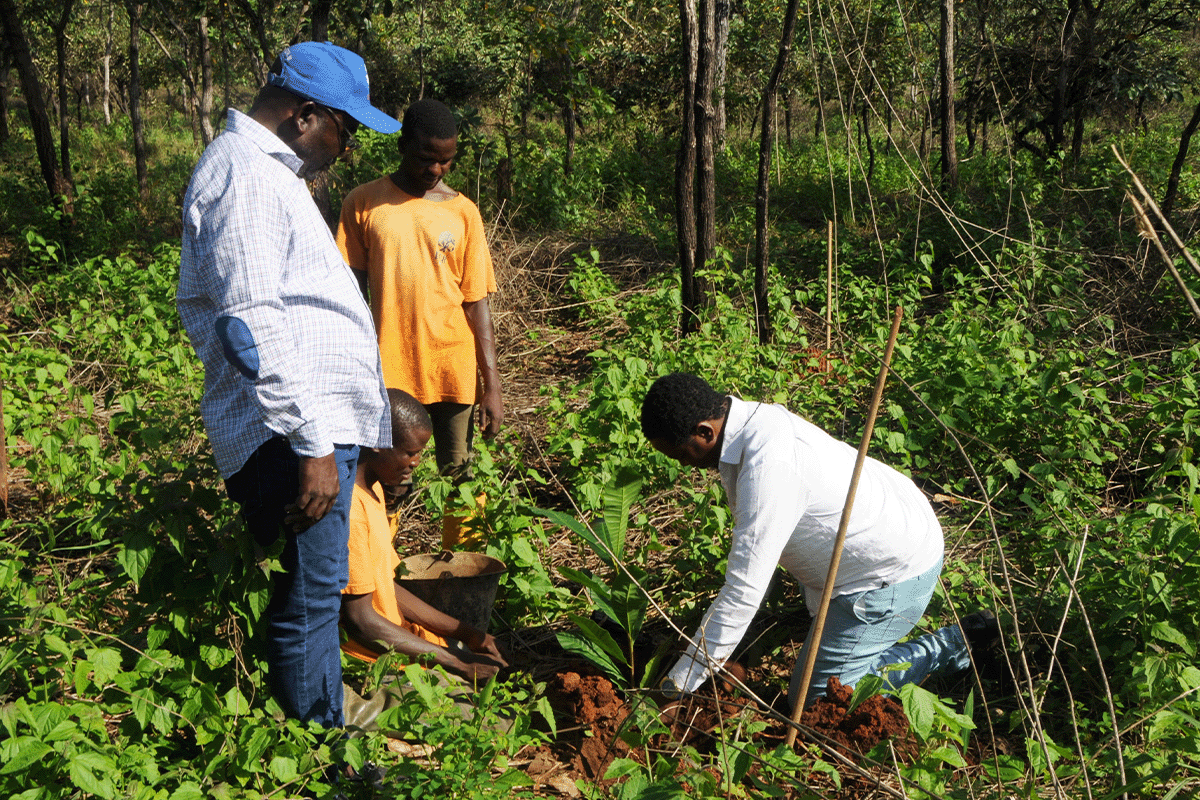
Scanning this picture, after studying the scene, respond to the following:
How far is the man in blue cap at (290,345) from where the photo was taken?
6.11 feet

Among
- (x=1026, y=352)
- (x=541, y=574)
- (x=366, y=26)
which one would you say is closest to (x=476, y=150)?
(x=366, y=26)

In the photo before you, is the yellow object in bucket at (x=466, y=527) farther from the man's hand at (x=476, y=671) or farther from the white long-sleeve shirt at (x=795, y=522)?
the white long-sleeve shirt at (x=795, y=522)

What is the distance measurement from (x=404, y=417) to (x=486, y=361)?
95cm

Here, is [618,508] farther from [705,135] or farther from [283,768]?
[705,135]

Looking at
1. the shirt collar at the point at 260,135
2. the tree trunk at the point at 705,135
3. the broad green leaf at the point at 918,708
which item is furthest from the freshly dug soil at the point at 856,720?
the tree trunk at the point at 705,135

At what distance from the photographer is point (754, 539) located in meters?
2.33

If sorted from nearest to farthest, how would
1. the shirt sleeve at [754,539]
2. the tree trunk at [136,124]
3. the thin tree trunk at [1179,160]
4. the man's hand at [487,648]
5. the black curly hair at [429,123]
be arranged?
the shirt sleeve at [754,539] → the man's hand at [487,648] → the black curly hair at [429,123] → the thin tree trunk at [1179,160] → the tree trunk at [136,124]

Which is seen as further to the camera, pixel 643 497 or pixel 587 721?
pixel 643 497

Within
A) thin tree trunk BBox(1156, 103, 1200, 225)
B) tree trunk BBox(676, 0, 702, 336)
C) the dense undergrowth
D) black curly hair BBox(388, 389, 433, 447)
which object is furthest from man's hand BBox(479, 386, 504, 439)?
thin tree trunk BBox(1156, 103, 1200, 225)

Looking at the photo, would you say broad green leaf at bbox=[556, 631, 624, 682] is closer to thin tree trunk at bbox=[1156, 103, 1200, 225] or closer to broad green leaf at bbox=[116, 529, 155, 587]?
broad green leaf at bbox=[116, 529, 155, 587]

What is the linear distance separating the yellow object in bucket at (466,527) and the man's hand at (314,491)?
1.13 meters

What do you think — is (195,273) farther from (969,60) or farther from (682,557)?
Result: (969,60)

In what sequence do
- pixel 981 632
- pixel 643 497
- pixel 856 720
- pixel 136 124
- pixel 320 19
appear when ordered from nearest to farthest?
pixel 856 720 → pixel 981 632 → pixel 643 497 → pixel 320 19 → pixel 136 124

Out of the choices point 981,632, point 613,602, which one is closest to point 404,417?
point 613,602
